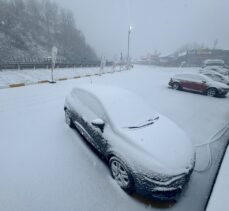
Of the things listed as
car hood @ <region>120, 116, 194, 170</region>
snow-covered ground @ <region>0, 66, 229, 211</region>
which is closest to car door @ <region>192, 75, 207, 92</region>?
snow-covered ground @ <region>0, 66, 229, 211</region>

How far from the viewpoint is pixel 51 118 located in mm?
7254

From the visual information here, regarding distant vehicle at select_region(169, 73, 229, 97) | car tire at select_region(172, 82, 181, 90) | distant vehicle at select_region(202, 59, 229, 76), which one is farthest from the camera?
distant vehicle at select_region(202, 59, 229, 76)

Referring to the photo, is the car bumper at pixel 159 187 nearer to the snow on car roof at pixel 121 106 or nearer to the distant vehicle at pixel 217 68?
the snow on car roof at pixel 121 106

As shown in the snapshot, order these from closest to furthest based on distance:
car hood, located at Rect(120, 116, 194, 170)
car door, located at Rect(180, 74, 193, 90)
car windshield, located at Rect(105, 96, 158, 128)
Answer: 1. car hood, located at Rect(120, 116, 194, 170)
2. car windshield, located at Rect(105, 96, 158, 128)
3. car door, located at Rect(180, 74, 193, 90)

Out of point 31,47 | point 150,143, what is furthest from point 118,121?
point 31,47

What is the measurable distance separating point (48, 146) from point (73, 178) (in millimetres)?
1581

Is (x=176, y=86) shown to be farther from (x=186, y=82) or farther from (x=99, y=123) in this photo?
(x=99, y=123)

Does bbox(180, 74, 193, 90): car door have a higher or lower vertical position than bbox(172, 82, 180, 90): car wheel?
higher

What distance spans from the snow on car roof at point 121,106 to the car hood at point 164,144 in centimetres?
34

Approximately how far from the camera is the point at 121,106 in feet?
15.7

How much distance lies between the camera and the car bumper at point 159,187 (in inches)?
130

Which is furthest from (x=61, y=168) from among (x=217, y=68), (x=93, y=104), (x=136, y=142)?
(x=217, y=68)

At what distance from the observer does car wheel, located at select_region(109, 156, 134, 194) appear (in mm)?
3600

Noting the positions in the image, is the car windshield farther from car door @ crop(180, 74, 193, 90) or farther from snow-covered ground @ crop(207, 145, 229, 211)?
car door @ crop(180, 74, 193, 90)
